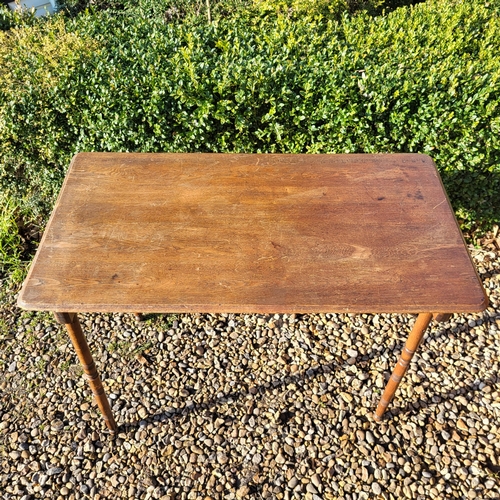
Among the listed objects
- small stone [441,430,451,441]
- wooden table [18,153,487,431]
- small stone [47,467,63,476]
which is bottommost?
small stone [441,430,451,441]

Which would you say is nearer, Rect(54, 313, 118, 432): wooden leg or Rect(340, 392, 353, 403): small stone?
Rect(54, 313, 118, 432): wooden leg

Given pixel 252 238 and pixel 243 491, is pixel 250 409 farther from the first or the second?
pixel 252 238

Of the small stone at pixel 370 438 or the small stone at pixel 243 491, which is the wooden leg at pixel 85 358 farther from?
the small stone at pixel 370 438

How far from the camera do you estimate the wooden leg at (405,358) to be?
237 cm

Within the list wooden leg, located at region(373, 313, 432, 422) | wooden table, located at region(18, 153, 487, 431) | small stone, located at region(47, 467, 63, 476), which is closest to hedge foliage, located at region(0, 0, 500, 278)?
wooden table, located at region(18, 153, 487, 431)

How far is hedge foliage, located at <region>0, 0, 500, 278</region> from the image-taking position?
348 cm

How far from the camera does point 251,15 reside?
466 centimetres

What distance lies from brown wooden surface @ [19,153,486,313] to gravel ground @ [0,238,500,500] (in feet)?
4.19

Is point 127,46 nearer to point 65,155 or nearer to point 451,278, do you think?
point 65,155

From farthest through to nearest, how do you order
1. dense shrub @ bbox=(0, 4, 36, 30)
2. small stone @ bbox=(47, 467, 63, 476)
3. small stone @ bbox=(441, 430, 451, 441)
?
dense shrub @ bbox=(0, 4, 36, 30) → small stone @ bbox=(441, 430, 451, 441) → small stone @ bbox=(47, 467, 63, 476)

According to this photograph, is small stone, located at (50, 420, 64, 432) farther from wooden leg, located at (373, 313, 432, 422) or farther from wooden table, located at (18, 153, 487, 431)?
wooden leg, located at (373, 313, 432, 422)

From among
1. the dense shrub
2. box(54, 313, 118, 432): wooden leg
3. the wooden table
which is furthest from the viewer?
the dense shrub

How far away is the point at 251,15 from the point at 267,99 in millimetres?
1696

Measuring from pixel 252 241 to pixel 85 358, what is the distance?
43.6 inches
